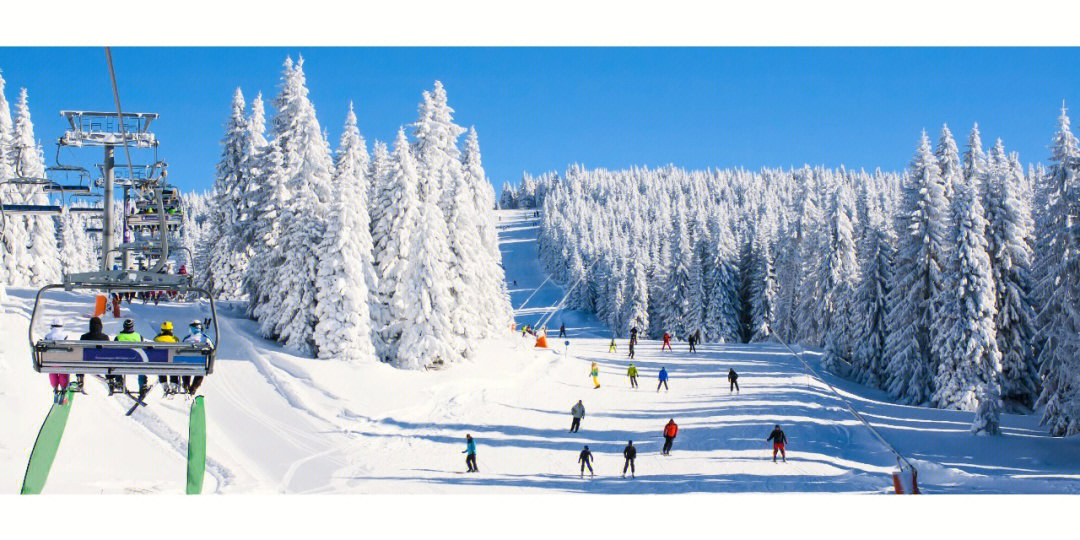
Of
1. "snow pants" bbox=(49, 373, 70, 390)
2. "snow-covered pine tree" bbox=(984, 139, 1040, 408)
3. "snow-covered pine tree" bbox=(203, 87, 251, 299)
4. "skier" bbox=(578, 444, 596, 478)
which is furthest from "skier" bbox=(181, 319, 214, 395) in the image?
"snow-covered pine tree" bbox=(984, 139, 1040, 408)

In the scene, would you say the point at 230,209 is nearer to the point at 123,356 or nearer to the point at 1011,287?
the point at 123,356

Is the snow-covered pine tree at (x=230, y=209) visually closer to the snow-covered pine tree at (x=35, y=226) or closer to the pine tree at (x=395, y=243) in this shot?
the pine tree at (x=395, y=243)

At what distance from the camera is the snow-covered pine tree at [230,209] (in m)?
40.7

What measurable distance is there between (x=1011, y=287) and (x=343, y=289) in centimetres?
2592

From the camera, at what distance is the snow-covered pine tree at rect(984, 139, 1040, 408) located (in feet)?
110

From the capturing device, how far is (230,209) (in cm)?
4128

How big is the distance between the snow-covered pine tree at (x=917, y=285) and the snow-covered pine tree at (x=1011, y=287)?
2149mm

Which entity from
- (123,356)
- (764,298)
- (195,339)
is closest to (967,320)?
(195,339)

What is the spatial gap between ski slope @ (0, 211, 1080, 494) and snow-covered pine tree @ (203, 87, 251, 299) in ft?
16.2

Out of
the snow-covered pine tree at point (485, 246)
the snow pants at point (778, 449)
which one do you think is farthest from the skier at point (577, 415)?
the snow-covered pine tree at point (485, 246)

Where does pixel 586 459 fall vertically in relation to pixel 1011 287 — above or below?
below

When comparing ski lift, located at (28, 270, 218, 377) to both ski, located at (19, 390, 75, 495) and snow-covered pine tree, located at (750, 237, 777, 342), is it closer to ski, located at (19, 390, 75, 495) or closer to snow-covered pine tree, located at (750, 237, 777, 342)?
ski, located at (19, 390, 75, 495)

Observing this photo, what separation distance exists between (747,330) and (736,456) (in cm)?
4694

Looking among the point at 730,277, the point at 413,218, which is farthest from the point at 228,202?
the point at 730,277
